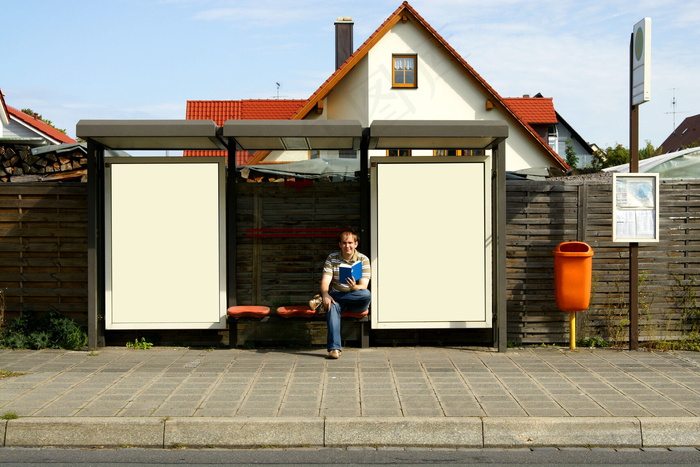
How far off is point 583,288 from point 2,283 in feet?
23.7

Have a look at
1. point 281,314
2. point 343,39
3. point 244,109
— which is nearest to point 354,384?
point 281,314

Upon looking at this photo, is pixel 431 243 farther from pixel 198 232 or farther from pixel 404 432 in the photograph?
pixel 404 432

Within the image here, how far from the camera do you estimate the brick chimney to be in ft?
95.5

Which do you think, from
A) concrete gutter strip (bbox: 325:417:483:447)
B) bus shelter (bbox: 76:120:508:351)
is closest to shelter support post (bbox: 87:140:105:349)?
bus shelter (bbox: 76:120:508:351)

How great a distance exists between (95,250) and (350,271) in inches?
121

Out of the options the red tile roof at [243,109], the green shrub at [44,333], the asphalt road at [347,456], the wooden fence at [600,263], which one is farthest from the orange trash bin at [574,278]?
the red tile roof at [243,109]

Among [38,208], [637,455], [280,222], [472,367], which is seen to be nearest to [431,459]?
[637,455]

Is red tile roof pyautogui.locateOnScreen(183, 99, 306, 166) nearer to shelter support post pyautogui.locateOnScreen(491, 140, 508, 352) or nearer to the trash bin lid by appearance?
shelter support post pyautogui.locateOnScreen(491, 140, 508, 352)

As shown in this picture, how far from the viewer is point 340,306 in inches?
314

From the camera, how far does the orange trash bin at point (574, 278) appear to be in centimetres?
791

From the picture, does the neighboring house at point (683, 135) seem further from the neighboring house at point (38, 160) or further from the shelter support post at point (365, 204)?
the neighboring house at point (38, 160)

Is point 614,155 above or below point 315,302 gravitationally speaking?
above

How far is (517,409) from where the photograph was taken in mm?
5621

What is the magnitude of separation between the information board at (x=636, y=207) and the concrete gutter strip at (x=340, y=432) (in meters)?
3.21
